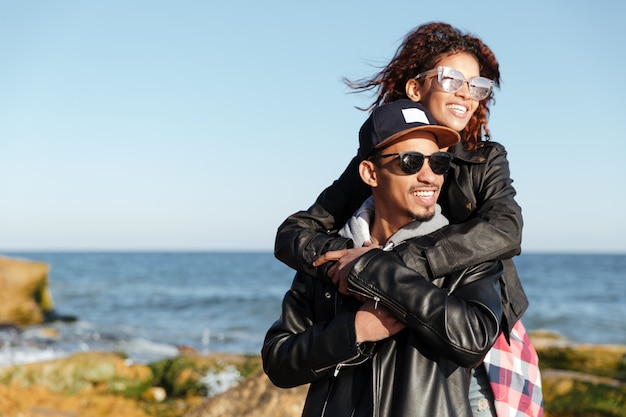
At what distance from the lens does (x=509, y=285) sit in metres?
3.32

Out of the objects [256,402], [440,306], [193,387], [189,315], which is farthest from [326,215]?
[189,315]

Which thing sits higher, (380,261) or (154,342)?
(380,261)

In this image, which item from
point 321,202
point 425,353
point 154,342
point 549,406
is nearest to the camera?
point 425,353

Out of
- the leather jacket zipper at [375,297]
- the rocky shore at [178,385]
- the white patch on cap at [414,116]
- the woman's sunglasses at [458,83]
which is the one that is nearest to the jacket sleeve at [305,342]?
the leather jacket zipper at [375,297]

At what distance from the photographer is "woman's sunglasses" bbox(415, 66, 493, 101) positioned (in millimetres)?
3594

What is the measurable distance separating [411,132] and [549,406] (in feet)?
20.1

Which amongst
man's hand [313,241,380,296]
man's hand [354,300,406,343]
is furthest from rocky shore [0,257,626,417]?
man's hand [354,300,406,343]

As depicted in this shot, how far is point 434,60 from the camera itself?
3752mm

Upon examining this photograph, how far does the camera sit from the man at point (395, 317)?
2715 millimetres

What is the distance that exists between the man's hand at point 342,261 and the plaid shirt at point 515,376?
0.75 m

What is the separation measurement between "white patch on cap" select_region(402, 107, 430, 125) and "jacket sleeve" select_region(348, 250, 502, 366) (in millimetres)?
528

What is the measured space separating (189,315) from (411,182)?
2621 cm

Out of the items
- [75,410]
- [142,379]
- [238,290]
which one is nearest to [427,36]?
[75,410]

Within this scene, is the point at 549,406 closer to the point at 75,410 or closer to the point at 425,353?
the point at 75,410
